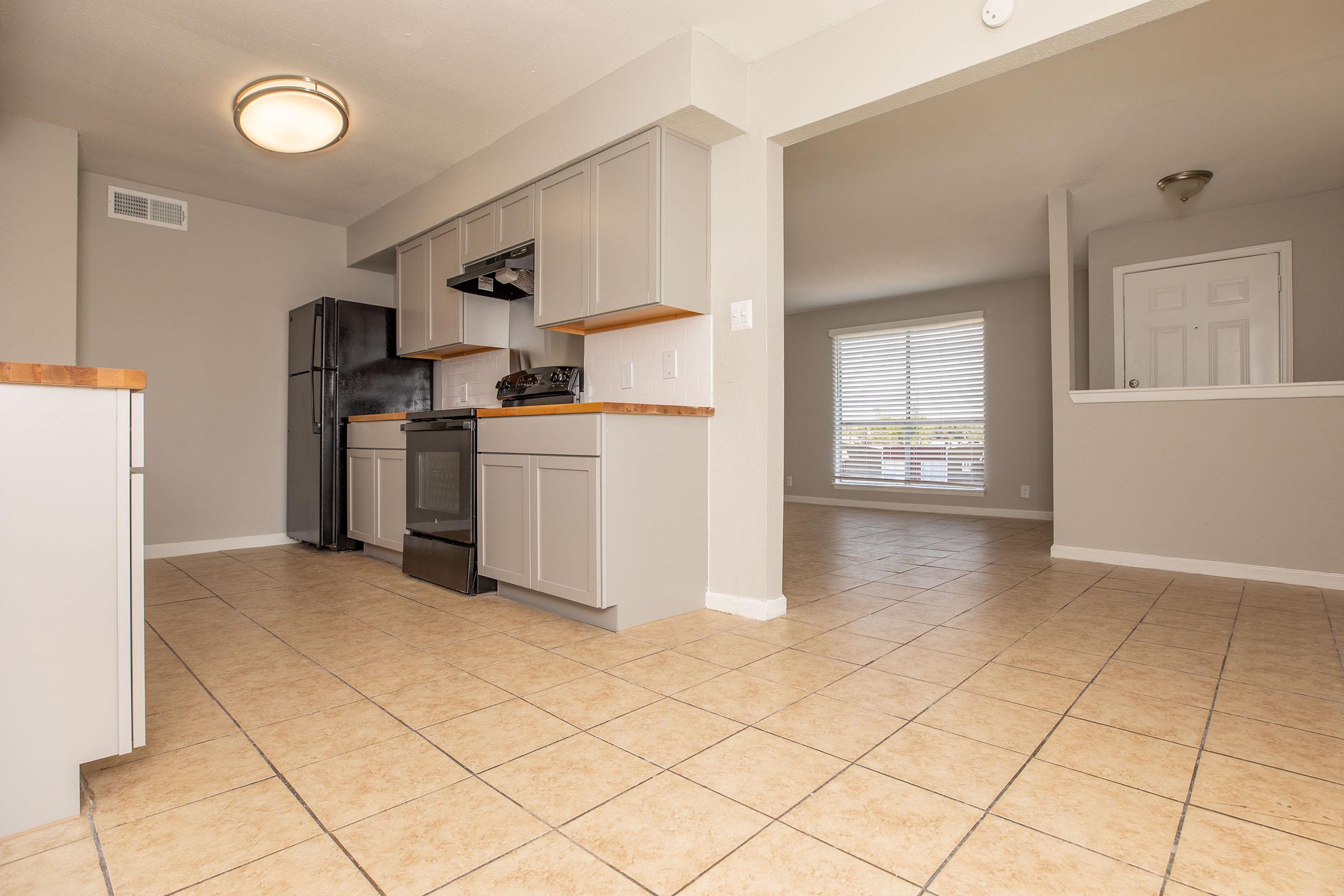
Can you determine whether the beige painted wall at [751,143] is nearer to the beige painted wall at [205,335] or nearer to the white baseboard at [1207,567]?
the white baseboard at [1207,567]

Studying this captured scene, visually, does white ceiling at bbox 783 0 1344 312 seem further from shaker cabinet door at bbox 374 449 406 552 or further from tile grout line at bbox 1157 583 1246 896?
shaker cabinet door at bbox 374 449 406 552

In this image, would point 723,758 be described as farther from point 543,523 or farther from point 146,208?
point 146,208

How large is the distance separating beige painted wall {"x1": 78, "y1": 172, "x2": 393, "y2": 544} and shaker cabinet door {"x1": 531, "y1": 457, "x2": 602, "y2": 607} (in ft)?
9.87

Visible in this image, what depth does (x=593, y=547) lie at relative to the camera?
2.61 metres

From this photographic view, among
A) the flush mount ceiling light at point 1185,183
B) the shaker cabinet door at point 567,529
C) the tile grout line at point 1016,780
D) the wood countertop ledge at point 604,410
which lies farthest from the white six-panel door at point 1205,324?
the shaker cabinet door at point 567,529

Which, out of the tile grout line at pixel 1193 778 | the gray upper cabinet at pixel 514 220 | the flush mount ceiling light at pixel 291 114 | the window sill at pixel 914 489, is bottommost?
the tile grout line at pixel 1193 778

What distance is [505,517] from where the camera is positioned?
3053 millimetres

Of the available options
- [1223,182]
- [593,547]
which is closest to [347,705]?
[593,547]

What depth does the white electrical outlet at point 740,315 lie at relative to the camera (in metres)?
2.87

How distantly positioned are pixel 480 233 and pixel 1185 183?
14.2 feet

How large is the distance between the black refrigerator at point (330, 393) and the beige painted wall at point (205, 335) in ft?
0.66

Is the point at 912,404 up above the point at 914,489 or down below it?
above

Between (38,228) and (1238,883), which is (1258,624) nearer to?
(1238,883)

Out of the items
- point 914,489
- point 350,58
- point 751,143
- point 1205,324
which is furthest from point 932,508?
point 350,58
